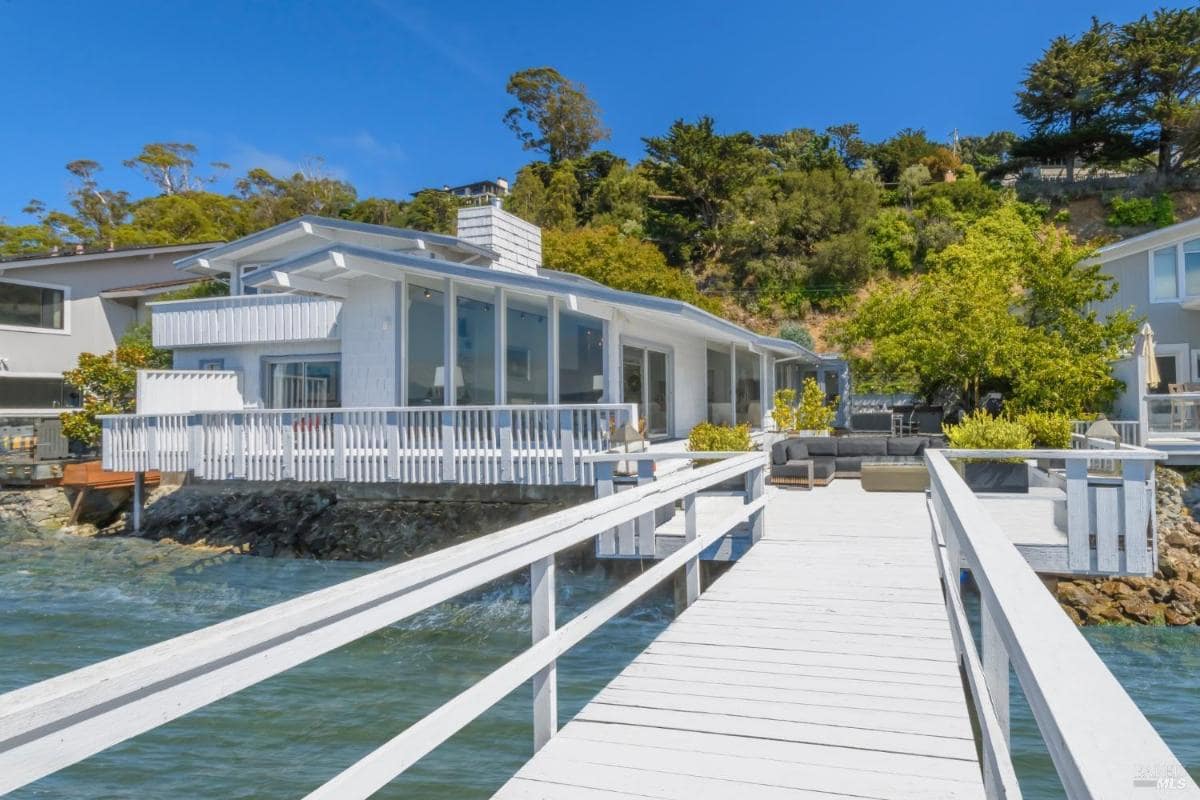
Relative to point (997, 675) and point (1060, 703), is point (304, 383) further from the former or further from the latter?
point (1060, 703)

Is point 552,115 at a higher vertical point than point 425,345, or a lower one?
higher

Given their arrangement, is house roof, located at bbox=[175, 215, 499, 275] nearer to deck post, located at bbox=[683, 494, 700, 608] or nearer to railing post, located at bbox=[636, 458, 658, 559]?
railing post, located at bbox=[636, 458, 658, 559]

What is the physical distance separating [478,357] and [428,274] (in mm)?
1546

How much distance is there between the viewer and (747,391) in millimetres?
22406

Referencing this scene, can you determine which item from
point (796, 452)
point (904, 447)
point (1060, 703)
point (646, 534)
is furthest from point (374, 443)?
point (1060, 703)

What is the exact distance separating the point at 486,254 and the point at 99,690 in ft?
47.8

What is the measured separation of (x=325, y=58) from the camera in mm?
55938

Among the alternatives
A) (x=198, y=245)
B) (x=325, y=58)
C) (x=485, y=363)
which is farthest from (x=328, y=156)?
(x=485, y=363)

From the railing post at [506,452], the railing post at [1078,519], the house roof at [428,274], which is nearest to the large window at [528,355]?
the house roof at [428,274]

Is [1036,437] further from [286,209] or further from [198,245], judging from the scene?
[286,209]

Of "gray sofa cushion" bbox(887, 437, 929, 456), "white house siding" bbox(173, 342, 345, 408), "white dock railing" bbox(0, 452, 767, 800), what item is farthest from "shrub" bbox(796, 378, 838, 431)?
"white dock railing" bbox(0, 452, 767, 800)

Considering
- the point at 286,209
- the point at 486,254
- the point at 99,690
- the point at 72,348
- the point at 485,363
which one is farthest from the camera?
the point at 286,209

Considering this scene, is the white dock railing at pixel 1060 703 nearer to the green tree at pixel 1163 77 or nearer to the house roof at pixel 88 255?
the house roof at pixel 88 255

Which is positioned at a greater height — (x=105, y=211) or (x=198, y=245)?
(x=105, y=211)
